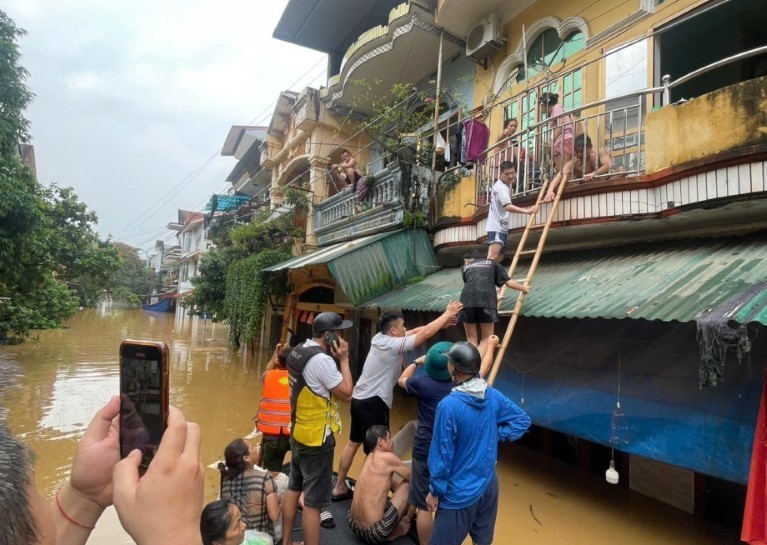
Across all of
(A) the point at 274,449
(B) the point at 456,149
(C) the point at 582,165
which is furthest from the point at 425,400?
(B) the point at 456,149

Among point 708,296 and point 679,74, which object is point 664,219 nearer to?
point 708,296

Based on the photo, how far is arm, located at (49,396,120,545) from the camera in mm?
1097

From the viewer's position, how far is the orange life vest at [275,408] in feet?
13.5

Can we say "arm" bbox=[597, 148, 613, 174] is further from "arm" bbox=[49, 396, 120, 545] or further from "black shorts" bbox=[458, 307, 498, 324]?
"arm" bbox=[49, 396, 120, 545]

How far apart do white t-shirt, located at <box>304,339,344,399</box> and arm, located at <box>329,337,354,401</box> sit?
0.04m

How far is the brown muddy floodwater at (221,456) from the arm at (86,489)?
0.30 metres

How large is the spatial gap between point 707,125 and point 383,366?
367 cm

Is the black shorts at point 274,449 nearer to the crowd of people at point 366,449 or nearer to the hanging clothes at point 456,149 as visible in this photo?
the crowd of people at point 366,449

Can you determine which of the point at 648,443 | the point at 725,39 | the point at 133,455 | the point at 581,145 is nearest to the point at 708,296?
the point at 648,443

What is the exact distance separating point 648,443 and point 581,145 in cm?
320

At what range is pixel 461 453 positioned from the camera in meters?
2.62

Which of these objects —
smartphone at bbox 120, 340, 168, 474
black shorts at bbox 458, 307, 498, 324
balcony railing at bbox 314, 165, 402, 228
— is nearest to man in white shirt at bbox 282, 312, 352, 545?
black shorts at bbox 458, 307, 498, 324

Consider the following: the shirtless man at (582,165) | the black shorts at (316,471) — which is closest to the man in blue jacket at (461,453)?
the black shorts at (316,471)

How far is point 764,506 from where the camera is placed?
9.53ft
